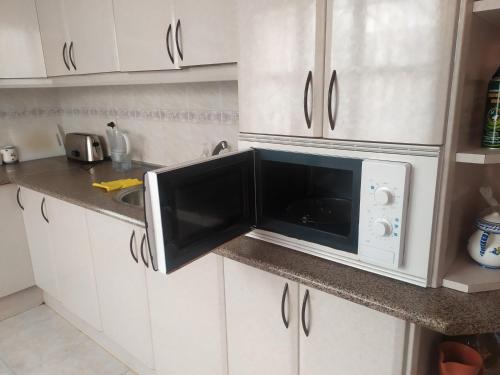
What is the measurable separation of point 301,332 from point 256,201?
1.36 ft

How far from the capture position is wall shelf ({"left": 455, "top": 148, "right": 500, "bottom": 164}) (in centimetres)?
81

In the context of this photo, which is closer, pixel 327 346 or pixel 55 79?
pixel 327 346

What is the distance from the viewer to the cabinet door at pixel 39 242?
6.91ft

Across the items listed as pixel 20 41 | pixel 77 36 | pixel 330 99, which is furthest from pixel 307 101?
pixel 20 41

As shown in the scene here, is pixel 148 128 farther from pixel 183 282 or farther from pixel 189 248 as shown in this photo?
pixel 189 248

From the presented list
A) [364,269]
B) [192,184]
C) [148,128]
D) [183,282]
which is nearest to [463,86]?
[364,269]

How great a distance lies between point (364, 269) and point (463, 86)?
52cm

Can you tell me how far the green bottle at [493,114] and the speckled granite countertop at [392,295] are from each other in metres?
0.38

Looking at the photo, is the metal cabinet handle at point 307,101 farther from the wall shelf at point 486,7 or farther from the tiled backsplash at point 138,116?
the tiled backsplash at point 138,116

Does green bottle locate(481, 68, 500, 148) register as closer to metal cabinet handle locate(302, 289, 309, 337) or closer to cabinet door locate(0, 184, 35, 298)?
metal cabinet handle locate(302, 289, 309, 337)

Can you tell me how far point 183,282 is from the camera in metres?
1.40

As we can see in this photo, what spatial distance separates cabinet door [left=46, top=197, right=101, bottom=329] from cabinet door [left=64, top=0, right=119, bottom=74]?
→ 743 mm

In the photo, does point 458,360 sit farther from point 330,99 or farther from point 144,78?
point 144,78

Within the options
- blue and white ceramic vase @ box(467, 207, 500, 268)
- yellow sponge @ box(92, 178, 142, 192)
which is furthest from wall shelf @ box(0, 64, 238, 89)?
blue and white ceramic vase @ box(467, 207, 500, 268)
